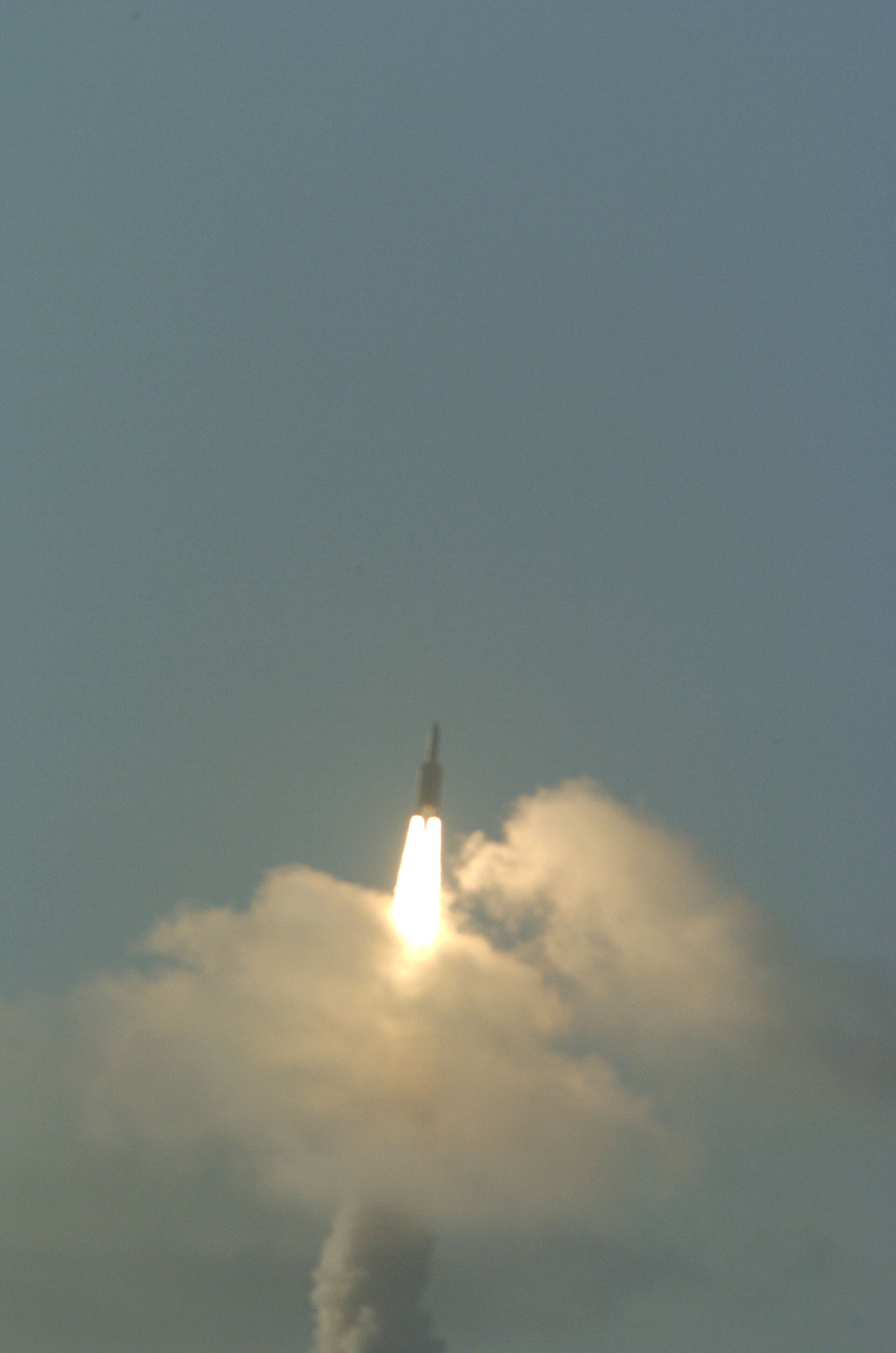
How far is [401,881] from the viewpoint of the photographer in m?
108

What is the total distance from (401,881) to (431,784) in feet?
31.8

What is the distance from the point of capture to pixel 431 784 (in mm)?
100188

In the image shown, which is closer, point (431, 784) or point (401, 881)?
point (431, 784)
